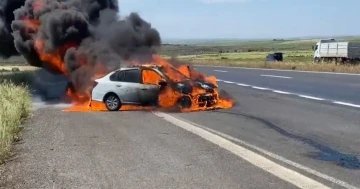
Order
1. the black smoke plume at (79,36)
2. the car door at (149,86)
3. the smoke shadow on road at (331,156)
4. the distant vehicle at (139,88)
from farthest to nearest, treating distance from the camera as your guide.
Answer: the black smoke plume at (79,36) → the car door at (149,86) → the distant vehicle at (139,88) → the smoke shadow on road at (331,156)

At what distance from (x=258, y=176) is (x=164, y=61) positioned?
1132cm

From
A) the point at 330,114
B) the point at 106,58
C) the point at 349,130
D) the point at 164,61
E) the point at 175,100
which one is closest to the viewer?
the point at 349,130

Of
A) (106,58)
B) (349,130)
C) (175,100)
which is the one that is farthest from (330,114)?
(106,58)

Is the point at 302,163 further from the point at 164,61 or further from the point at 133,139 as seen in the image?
the point at 164,61

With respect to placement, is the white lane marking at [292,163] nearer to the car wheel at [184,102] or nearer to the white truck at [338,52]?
the car wheel at [184,102]

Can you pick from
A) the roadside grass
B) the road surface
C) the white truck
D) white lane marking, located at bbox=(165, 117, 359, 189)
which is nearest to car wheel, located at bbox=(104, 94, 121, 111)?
the road surface

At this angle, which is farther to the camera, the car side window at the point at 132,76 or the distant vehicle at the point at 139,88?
the car side window at the point at 132,76

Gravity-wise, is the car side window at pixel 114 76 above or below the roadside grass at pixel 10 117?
above

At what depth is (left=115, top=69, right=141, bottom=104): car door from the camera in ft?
54.3

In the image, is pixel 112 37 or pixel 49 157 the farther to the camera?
pixel 112 37

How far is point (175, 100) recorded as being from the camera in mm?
16250

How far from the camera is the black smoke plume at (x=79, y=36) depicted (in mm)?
21359

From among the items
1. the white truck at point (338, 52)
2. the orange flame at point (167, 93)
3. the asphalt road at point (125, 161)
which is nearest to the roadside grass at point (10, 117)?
the asphalt road at point (125, 161)

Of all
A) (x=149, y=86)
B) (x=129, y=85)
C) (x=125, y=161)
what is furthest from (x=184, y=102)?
(x=125, y=161)
